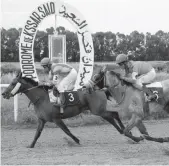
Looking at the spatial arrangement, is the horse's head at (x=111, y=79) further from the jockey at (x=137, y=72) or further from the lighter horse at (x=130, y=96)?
the jockey at (x=137, y=72)

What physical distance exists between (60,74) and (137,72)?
58.2 inches

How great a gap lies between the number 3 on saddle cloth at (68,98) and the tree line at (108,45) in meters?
4.80

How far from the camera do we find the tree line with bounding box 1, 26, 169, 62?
11664 millimetres

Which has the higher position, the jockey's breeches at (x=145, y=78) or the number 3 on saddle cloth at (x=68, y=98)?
the jockey's breeches at (x=145, y=78)

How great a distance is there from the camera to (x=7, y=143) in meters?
7.14

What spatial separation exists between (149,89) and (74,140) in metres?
1.65

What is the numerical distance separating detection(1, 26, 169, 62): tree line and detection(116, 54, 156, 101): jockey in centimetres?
514

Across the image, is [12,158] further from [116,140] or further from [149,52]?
[149,52]

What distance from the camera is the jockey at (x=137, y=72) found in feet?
20.5

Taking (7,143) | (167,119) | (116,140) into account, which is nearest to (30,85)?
(7,143)

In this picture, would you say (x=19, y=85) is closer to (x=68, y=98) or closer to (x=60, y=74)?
(x=60, y=74)

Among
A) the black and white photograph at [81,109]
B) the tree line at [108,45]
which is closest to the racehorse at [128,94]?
the black and white photograph at [81,109]

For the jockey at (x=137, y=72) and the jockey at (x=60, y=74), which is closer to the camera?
the jockey at (x=137, y=72)

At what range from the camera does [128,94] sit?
6.36m
